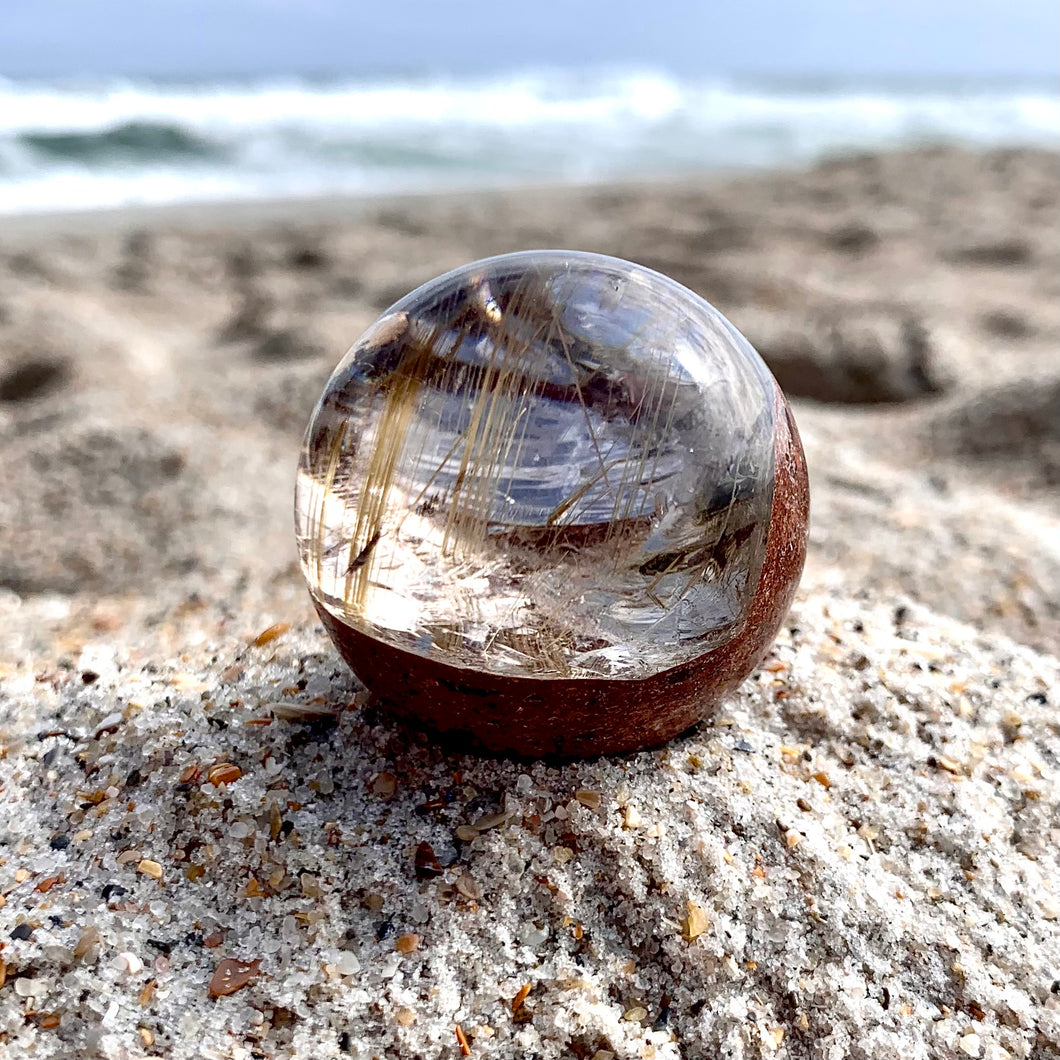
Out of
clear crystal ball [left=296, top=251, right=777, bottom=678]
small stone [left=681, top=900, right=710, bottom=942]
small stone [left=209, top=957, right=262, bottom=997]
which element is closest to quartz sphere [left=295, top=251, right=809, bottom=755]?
clear crystal ball [left=296, top=251, right=777, bottom=678]

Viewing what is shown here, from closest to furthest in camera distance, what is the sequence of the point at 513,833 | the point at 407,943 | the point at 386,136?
the point at 407,943, the point at 513,833, the point at 386,136

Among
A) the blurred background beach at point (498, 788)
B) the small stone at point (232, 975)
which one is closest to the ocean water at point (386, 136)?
the blurred background beach at point (498, 788)

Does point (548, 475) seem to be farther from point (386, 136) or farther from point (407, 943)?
point (386, 136)

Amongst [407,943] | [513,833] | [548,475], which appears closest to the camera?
[548,475]

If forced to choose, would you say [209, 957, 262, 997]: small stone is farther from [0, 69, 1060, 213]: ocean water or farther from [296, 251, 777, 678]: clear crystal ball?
[0, 69, 1060, 213]: ocean water

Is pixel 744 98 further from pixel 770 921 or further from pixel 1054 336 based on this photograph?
pixel 770 921

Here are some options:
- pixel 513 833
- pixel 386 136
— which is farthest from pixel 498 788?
pixel 386 136
